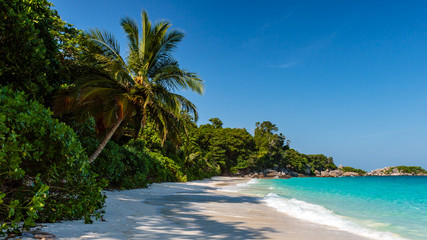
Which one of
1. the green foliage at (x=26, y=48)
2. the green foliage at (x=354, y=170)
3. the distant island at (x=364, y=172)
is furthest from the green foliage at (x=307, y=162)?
the green foliage at (x=26, y=48)

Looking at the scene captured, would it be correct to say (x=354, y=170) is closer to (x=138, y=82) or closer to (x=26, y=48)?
(x=138, y=82)

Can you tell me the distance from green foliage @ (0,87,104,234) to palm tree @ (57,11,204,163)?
14.0ft

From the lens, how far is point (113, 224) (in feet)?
14.5

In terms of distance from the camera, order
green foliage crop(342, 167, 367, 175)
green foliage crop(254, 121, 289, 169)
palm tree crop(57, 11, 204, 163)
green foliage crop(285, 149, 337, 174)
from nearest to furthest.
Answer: palm tree crop(57, 11, 204, 163) < green foliage crop(254, 121, 289, 169) < green foliage crop(285, 149, 337, 174) < green foliage crop(342, 167, 367, 175)

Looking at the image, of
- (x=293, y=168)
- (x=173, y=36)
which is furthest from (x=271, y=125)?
(x=173, y=36)

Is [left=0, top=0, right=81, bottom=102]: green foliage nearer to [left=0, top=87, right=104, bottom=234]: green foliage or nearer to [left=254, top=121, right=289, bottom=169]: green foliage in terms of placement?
[left=0, top=87, right=104, bottom=234]: green foliage

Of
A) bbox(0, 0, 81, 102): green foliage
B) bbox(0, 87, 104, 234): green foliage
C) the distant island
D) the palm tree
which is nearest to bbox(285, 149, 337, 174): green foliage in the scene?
the distant island

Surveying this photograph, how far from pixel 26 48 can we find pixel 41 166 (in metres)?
2.89

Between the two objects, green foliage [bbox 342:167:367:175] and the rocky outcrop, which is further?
the rocky outcrop

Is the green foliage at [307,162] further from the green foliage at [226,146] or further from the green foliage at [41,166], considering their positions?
the green foliage at [41,166]

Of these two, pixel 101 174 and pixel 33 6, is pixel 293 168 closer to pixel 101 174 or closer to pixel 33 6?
pixel 101 174

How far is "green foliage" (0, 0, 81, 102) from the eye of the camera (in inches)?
189

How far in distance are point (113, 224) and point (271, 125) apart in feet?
222

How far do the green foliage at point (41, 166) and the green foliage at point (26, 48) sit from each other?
169cm
